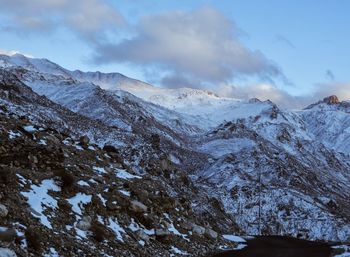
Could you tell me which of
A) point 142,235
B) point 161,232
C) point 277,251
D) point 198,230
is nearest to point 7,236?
point 142,235

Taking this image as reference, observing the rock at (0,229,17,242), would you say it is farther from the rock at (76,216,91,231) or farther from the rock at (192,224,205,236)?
the rock at (192,224,205,236)

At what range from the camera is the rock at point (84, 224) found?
91.1 ft

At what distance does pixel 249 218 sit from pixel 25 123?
81677 mm

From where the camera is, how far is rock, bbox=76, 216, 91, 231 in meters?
27.8

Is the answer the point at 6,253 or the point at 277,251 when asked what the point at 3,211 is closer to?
the point at 6,253

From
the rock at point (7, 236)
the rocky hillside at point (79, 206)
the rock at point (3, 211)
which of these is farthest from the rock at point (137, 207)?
the rock at point (7, 236)

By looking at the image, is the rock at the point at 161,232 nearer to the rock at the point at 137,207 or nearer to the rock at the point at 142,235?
the rock at the point at 142,235

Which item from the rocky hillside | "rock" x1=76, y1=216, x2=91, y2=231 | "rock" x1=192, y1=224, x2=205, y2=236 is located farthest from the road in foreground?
"rock" x1=76, y1=216, x2=91, y2=231

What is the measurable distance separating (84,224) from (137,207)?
6493 mm

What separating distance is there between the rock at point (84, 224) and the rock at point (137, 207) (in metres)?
5.39

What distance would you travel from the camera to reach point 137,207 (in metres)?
34.0

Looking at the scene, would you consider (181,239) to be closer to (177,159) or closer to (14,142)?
(14,142)

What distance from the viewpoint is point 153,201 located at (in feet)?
125

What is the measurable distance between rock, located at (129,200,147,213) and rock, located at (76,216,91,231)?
539 cm
